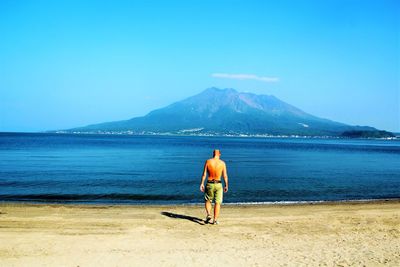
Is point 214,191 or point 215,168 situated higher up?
point 215,168

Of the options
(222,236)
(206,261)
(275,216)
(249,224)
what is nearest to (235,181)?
(275,216)

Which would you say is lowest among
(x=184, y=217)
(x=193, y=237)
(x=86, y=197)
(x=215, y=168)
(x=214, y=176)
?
(x=86, y=197)

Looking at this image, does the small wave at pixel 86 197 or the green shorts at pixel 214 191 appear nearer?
the green shorts at pixel 214 191

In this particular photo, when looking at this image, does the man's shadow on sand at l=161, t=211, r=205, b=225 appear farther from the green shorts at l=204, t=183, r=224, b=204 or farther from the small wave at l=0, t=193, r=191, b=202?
the small wave at l=0, t=193, r=191, b=202

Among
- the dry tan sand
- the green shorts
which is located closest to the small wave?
the dry tan sand

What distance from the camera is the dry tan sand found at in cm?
787

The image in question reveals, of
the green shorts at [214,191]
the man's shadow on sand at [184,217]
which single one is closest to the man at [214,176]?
the green shorts at [214,191]

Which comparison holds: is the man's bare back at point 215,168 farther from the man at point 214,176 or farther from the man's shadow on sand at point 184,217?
the man's shadow on sand at point 184,217

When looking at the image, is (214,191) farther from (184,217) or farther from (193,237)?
(184,217)

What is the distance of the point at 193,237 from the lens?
9.62 meters

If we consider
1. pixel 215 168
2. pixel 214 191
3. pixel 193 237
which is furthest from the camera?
pixel 214 191

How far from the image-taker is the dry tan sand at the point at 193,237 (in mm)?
7867

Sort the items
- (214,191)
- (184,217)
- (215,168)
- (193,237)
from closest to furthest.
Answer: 1. (193,237)
2. (215,168)
3. (214,191)
4. (184,217)

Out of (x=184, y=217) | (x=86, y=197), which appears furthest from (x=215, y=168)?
(x=86, y=197)
